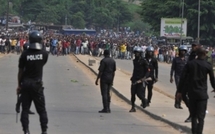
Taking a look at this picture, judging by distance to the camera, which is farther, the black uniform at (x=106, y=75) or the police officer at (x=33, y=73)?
the black uniform at (x=106, y=75)

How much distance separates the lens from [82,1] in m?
138

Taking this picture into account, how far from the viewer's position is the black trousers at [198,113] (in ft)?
37.7

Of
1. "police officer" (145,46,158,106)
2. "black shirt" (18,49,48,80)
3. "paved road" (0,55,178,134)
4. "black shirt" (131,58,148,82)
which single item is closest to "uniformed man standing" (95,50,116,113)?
"paved road" (0,55,178,134)

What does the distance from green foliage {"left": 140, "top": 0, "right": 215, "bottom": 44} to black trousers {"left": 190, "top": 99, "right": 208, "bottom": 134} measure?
66.8m

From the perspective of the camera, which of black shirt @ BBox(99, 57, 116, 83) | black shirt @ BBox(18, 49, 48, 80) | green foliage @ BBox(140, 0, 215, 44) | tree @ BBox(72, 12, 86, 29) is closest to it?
black shirt @ BBox(18, 49, 48, 80)

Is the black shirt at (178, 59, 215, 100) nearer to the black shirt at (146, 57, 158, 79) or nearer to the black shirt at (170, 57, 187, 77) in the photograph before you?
the black shirt at (170, 57, 187, 77)

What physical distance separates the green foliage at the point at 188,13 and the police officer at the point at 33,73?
222 feet

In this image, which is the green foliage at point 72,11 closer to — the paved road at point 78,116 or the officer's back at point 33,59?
the paved road at point 78,116

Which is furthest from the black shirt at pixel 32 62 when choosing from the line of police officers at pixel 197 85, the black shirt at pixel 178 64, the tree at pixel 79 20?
the tree at pixel 79 20

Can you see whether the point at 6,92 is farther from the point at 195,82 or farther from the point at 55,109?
the point at 195,82

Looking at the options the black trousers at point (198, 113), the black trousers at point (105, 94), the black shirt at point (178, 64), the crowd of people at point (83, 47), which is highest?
the black shirt at point (178, 64)

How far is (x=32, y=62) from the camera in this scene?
11.2m

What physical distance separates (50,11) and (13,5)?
11523mm

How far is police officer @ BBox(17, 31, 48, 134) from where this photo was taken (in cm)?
1120
